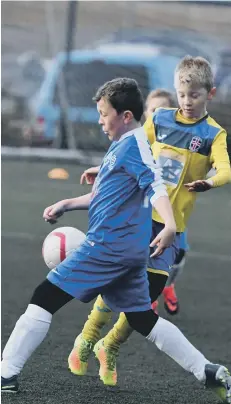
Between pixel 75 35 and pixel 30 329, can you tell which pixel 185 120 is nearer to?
pixel 30 329

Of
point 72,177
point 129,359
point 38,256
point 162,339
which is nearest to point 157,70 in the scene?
point 72,177

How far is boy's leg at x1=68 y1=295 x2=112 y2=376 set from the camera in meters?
5.57

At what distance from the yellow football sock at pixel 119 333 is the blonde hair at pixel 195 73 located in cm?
132

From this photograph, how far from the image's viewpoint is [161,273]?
5.61 metres

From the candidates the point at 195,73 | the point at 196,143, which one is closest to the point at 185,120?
the point at 196,143

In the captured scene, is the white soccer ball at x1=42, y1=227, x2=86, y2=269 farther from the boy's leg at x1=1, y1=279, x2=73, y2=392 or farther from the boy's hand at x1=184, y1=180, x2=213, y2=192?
the boy's hand at x1=184, y1=180, x2=213, y2=192

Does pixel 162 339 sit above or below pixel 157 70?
above

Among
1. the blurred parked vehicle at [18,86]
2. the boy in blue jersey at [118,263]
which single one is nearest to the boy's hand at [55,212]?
the boy in blue jersey at [118,263]

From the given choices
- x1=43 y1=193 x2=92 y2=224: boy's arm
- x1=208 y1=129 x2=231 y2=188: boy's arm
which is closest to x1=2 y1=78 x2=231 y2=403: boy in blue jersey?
→ x1=43 y1=193 x2=92 y2=224: boy's arm

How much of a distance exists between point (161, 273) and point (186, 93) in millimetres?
995

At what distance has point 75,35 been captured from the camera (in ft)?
59.2

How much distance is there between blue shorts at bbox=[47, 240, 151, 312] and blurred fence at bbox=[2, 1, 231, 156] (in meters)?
11.3

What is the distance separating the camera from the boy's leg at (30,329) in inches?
194

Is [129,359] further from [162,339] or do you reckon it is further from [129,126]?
[129,126]
